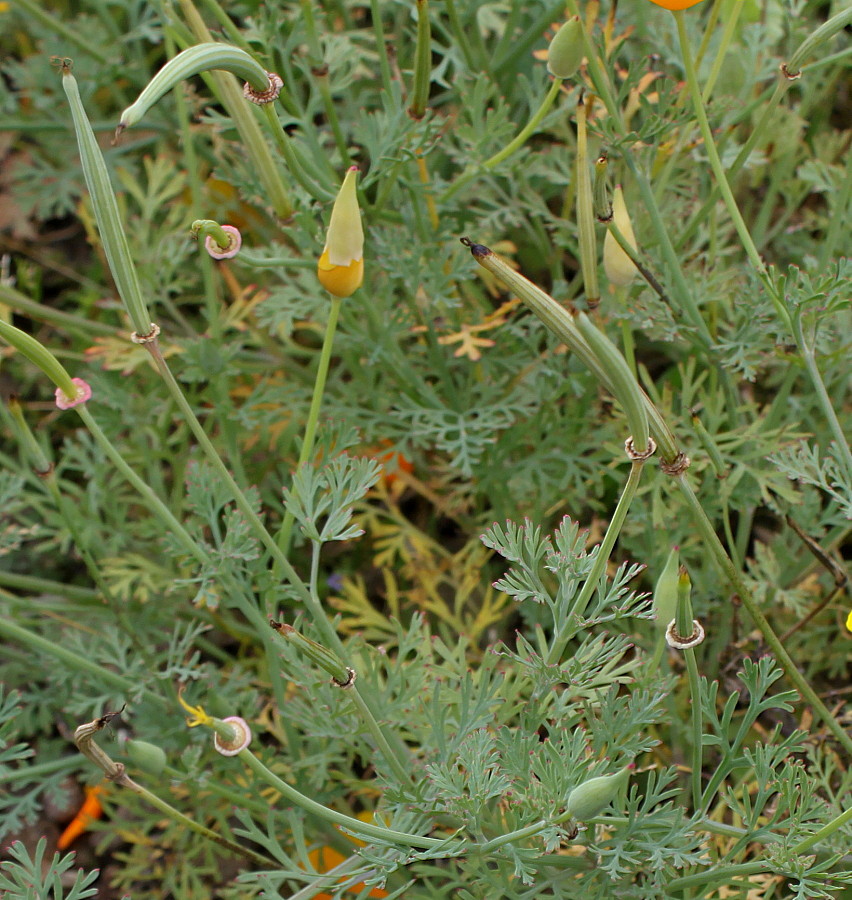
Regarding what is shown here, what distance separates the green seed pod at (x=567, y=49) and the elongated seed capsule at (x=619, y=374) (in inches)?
12.6

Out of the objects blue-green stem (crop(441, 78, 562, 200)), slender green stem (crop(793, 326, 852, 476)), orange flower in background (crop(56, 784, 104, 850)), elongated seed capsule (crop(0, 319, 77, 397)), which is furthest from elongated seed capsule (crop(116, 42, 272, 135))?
orange flower in background (crop(56, 784, 104, 850))

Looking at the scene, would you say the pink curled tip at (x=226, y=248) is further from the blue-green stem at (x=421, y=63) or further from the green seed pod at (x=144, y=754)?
the green seed pod at (x=144, y=754)

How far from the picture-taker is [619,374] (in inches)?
20.2

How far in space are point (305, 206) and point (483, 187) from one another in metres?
0.34

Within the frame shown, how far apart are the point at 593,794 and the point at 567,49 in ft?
Answer: 1.84

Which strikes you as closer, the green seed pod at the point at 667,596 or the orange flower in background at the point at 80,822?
the green seed pod at the point at 667,596

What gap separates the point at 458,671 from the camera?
88 cm

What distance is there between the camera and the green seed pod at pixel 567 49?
723 millimetres

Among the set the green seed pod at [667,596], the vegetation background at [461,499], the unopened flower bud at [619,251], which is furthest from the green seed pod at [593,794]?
the unopened flower bud at [619,251]

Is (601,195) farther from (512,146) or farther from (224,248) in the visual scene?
(224,248)

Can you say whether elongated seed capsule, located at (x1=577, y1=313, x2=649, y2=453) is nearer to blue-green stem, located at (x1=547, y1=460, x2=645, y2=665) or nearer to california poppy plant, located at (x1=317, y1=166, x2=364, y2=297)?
blue-green stem, located at (x1=547, y1=460, x2=645, y2=665)

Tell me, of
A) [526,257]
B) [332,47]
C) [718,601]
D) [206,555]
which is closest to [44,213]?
[332,47]

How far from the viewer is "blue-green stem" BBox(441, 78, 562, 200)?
0.85 meters

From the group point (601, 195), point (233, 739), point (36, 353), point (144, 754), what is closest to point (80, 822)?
point (144, 754)
